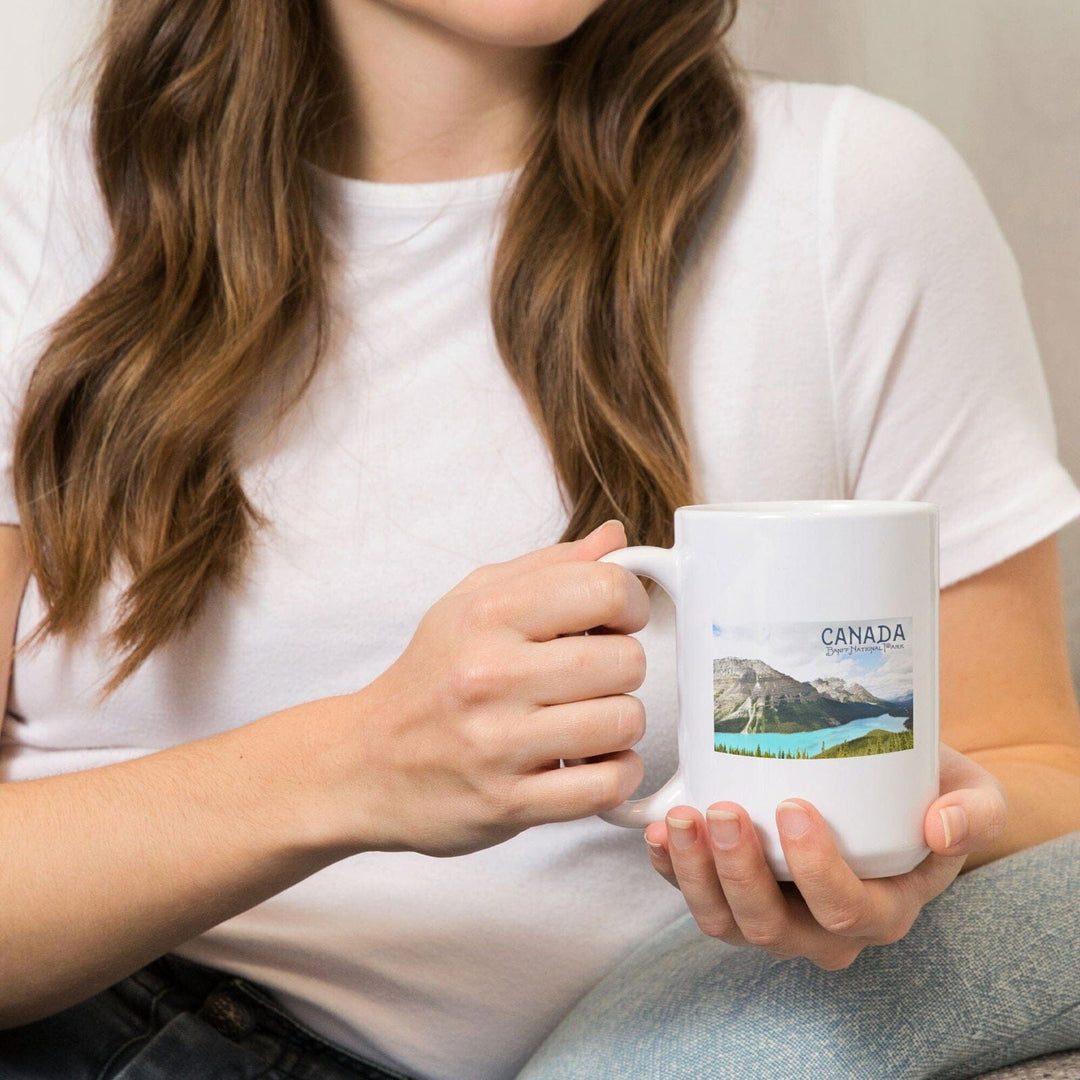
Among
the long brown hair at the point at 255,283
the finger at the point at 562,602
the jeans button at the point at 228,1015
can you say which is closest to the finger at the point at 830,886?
the finger at the point at 562,602

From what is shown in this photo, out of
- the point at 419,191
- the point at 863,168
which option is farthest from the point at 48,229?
the point at 863,168

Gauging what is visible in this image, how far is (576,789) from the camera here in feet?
1.99

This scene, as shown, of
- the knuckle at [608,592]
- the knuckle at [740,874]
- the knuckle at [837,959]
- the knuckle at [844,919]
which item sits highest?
the knuckle at [608,592]

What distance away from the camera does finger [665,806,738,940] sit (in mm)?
605

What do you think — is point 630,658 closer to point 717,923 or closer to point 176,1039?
point 717,923

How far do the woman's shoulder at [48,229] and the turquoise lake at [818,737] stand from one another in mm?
722

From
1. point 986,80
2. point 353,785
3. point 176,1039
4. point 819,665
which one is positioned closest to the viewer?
point 819,665

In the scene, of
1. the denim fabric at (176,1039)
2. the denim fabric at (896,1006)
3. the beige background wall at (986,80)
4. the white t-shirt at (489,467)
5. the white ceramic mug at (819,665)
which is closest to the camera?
the white ceramic mug at (819,665)

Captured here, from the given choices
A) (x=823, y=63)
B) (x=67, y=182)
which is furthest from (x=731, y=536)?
(x=823, y=63)

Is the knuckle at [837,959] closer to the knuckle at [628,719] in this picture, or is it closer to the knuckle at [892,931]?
the knuckle at [892,931]

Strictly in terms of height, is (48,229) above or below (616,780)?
above

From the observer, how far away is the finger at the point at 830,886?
578 mm

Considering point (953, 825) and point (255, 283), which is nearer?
point (953, 825)

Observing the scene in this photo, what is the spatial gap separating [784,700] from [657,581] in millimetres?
104
